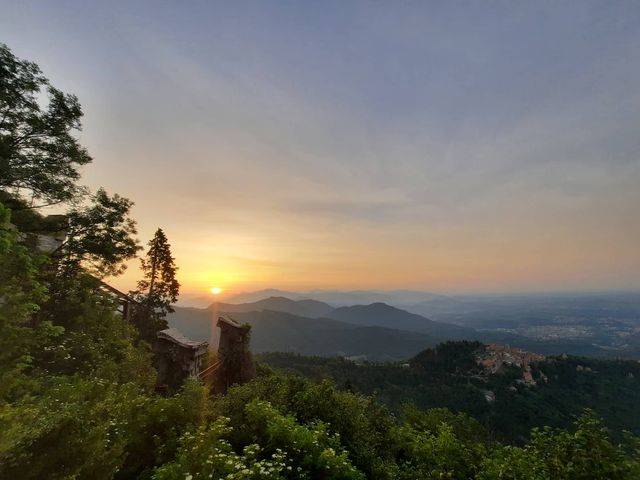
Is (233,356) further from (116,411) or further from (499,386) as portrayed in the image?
(499,386)

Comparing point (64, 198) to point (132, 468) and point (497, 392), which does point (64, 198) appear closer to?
point (132, 468)

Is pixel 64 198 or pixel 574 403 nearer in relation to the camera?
pixel 64 198

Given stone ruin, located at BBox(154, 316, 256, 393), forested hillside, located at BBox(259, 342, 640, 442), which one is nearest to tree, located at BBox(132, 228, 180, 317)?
stone ruin, located at BBox(154, 316, 256, 393)

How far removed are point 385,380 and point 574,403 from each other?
59.0 metres

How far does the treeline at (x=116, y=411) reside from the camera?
5.92 metres

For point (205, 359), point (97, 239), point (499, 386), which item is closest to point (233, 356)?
point (205, 359)

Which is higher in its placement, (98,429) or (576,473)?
(98,429)

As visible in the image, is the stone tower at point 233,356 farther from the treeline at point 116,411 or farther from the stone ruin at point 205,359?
the treeline at point 116,411

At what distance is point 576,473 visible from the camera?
7.00 meters

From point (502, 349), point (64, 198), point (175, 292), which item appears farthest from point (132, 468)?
point (502, 349)

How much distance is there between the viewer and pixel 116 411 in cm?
795

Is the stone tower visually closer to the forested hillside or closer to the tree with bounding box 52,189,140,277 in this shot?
the tree with bounding box 52,189,140,277

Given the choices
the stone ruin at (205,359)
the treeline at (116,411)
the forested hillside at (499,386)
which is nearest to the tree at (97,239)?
the treeline at (116,411)

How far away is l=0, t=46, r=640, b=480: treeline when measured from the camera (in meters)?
5.92
